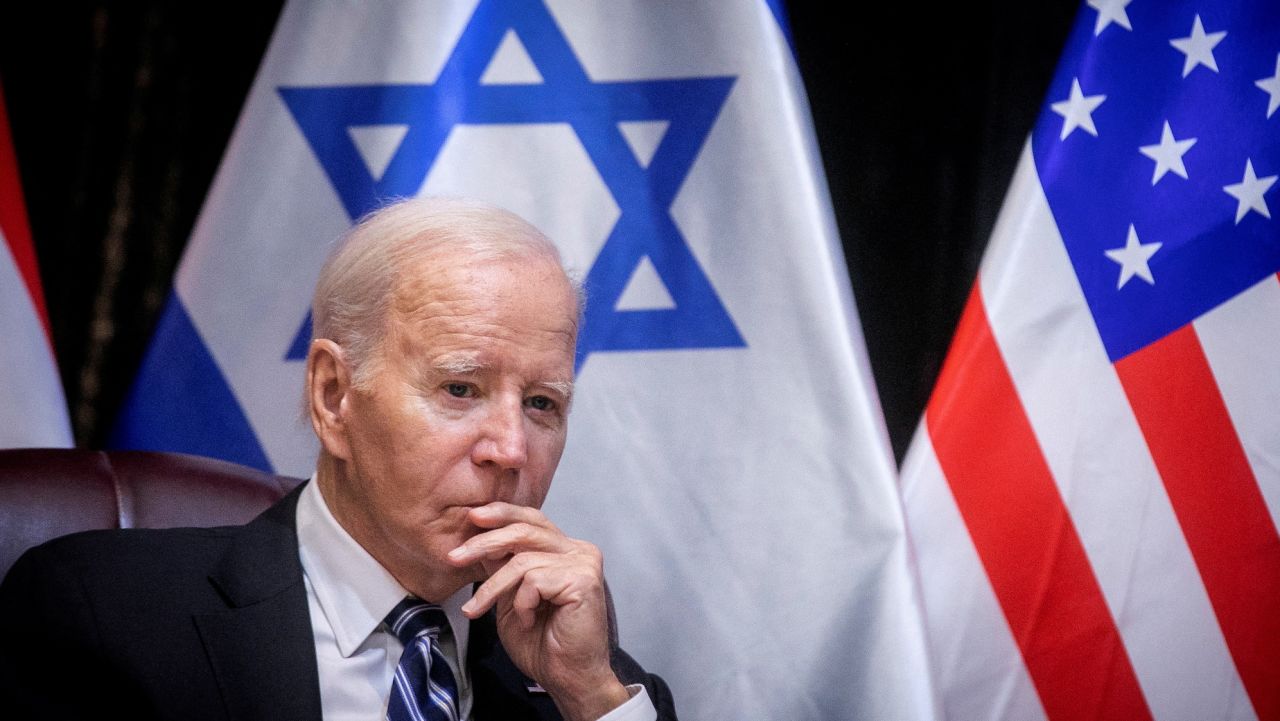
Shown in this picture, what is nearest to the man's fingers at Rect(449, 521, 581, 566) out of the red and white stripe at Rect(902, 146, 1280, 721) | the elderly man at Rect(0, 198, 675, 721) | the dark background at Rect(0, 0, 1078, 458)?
the elderly man at Rect(0, 198, 675, 721)

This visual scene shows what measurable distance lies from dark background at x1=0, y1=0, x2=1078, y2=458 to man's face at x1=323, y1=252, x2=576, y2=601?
1033mm

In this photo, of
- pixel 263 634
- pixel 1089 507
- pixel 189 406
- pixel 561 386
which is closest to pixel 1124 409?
pixel 1089 507

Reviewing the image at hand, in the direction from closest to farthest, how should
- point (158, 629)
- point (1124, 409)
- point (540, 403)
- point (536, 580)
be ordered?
point (158, 629), point (536, 580), point (540, 403), point (1124, 409)

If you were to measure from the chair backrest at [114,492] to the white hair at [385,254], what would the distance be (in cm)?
39

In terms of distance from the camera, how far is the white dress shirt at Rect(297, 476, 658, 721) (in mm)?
1541

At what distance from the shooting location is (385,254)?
161cm

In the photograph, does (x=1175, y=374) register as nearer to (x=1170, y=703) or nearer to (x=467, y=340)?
(x=1170, y=703)

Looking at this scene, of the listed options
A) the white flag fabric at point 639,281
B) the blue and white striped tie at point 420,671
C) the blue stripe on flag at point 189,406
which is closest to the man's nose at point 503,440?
the blue and white striped tie at point 420,671

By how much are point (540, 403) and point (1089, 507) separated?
1077 millimetres

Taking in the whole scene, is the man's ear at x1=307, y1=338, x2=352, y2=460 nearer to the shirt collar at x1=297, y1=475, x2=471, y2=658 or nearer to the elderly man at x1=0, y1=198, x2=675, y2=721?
the elderly man at x1=0, y1=198, x2=675, y2=721

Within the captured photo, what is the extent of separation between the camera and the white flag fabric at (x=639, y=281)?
2178 mm

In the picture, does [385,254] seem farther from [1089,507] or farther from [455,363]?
[1089,507]

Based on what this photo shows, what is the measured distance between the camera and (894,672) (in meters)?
2.07

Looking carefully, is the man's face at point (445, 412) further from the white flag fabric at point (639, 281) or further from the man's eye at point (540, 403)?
the white flag fabric at point (639, 281)
